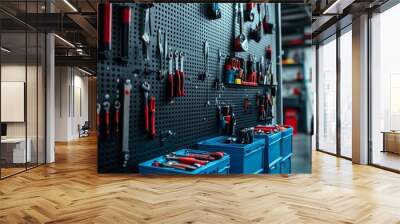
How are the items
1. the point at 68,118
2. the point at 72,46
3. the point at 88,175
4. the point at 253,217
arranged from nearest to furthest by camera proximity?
1. the point at 253,217
2. the point at 88,175
3. the point at 72,46
4. the point at 68,118

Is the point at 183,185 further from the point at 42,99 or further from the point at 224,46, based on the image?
the point at 42,99

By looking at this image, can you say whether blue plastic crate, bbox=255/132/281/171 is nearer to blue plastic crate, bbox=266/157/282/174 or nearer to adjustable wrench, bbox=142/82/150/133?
blue plastic crate, bbox=266/157/282/174

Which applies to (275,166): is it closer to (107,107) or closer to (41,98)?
(107,107)

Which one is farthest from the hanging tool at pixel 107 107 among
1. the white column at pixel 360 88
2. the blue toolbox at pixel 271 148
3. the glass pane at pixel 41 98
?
the white column at pixel 360 88

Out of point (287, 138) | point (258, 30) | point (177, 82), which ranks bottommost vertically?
point (287, 138)

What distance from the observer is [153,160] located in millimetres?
4090

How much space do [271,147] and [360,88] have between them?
2496 mm

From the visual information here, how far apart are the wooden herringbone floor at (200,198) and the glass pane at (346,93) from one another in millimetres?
1925

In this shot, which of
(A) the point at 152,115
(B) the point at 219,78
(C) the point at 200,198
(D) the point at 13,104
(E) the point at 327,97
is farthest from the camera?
(E) the point at 327,97

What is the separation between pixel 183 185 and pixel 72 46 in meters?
6.56

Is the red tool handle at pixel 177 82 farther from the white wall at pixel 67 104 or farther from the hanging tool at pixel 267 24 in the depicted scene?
the white wall at pixel 67 104

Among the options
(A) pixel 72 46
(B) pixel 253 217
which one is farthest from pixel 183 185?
(A) pixel 72 46

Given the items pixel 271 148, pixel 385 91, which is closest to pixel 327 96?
pixel 385 91

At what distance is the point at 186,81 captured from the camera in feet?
13.6
